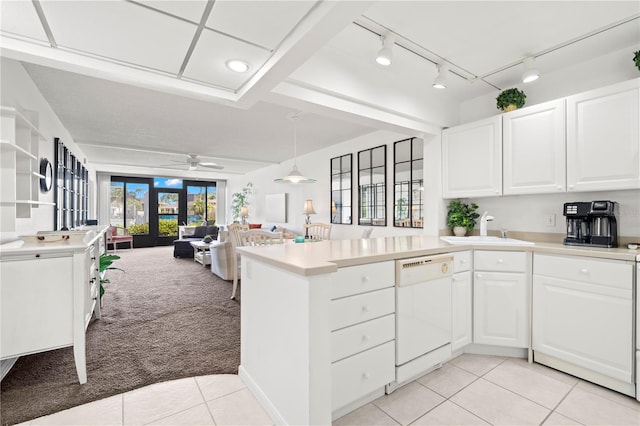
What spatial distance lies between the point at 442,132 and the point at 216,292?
3637mm

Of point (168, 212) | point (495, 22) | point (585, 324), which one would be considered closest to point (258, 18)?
point (495, 22)

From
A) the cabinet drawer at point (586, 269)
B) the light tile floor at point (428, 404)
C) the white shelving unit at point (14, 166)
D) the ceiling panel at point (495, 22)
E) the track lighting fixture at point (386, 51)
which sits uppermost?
the ceiling panel at point (495, 22)

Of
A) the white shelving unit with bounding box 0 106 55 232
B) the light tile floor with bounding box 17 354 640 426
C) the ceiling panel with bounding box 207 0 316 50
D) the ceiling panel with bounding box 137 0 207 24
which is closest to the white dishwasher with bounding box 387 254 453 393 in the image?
the light tile floor with bounding box 17 354 640 426

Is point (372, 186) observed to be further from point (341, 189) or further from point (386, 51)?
point (386, 51)

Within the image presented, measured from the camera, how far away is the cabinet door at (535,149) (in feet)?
7.96

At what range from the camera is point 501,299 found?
236 cm

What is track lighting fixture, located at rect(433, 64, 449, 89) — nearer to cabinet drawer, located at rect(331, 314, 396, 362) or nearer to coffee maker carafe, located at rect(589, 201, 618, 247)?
coffee maker carafe, located at rect(589, 201, 618, 247)

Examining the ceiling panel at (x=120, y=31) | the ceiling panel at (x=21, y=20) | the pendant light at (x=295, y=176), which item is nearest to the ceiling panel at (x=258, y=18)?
the ceiling panel at (x=120, y=31)

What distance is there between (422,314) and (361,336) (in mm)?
572

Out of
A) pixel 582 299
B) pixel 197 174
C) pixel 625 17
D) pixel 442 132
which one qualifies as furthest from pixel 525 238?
pixel 197 174

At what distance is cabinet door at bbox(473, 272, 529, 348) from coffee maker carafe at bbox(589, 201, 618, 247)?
0.61 metres

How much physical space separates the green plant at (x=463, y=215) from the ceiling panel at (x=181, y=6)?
2.98m

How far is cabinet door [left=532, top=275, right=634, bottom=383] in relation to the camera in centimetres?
187

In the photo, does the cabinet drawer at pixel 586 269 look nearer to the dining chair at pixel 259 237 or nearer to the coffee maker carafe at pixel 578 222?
the coffee maker carafe at pixel 578 222
